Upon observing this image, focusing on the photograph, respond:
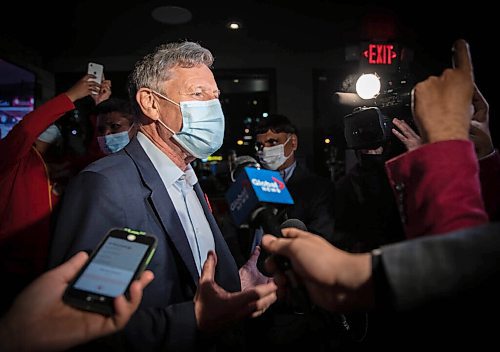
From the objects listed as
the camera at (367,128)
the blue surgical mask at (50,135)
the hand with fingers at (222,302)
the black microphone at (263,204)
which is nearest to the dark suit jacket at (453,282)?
the black microphone at (263,204)

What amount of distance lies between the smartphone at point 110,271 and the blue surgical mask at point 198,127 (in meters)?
0.75

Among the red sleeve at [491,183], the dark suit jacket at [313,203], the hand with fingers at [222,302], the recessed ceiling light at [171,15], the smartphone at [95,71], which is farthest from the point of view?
the recessed ceiling light at [171,15]

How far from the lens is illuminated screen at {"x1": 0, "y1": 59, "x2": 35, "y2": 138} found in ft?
15.5

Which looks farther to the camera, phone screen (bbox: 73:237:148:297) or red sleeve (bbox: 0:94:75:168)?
red sleeve (bbox: 0:94:75:168)

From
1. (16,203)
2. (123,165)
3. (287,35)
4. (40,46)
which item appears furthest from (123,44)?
(123,165)

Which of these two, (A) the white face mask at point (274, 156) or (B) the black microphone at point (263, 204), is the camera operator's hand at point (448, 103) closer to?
(B) the black microphone at point (263, 204)

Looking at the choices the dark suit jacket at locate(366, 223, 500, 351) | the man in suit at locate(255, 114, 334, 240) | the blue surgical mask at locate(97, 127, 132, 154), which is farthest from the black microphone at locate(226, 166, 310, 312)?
the blue surgical mask at locate(97, 127, 132, 154)

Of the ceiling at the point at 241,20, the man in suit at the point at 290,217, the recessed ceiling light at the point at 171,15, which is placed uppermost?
the recessed ceiling light at the point at 171,15

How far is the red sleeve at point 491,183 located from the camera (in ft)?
3.08

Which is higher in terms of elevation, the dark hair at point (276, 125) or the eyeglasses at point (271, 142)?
Answer: the dark hair at point (276, 125)

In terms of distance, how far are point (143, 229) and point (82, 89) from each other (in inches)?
67.9

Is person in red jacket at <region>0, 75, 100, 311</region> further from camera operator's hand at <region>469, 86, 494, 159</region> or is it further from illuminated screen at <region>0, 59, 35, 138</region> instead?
illuminated screen at <region>0, 59, 35, 138</region>

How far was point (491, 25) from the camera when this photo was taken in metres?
3.44

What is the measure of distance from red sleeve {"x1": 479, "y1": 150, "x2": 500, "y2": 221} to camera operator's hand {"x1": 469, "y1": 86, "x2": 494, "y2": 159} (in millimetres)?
26
